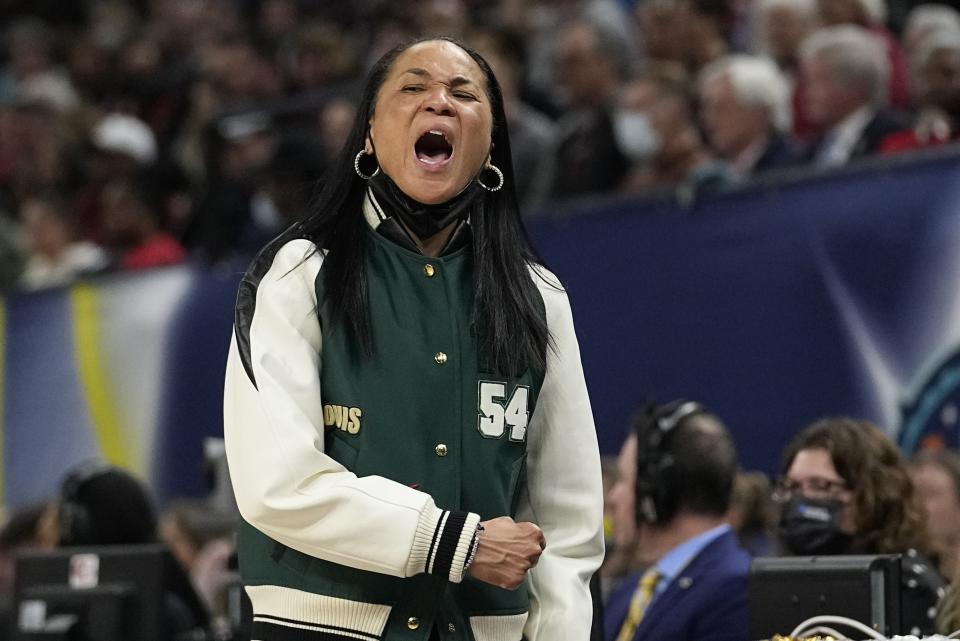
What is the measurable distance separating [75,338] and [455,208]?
6.23m

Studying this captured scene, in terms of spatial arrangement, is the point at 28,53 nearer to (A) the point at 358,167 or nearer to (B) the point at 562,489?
(A) the point at 358,167

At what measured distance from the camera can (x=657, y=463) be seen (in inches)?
196

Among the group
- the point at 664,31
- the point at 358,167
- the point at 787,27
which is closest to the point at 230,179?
the point at 664,31

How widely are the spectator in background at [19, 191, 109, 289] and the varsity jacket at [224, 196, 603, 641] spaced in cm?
709

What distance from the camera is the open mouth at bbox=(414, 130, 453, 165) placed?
10.0 feet

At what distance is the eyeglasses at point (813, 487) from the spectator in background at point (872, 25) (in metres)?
3.43

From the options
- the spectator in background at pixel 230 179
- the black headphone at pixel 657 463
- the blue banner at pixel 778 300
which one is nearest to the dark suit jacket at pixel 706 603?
the black headphone at pixel 657 463

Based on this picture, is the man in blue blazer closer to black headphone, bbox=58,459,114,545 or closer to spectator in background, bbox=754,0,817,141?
black headphone, bbox=58,459,114,545

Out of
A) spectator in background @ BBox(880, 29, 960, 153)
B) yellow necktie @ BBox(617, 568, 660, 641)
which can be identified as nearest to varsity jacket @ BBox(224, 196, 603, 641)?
yellow necktie @ BBox(617, 568, 660, 641)

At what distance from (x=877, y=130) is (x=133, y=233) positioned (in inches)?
186

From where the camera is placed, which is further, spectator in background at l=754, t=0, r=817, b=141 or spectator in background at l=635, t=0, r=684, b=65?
spectator in background at l=635, t=0, r=684, b=65

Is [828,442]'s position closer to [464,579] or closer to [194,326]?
[464,579]

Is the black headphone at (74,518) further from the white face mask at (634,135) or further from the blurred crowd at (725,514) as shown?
the white face mask at (634,135)

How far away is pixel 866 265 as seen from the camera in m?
6.02
